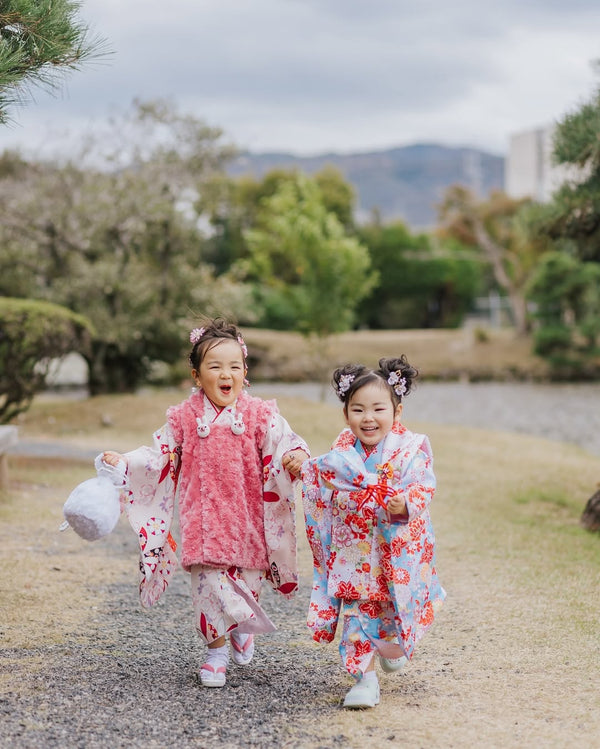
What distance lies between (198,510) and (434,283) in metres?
36.0

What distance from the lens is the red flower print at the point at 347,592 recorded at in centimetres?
351

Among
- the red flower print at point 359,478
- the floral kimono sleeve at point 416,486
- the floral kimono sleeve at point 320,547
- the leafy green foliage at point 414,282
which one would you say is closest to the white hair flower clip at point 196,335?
the floral kimono sleeve at point 320,547

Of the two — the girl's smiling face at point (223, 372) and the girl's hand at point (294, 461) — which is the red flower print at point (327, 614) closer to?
the girl's hand at point (294, 461)

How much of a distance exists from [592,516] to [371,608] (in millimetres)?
4105

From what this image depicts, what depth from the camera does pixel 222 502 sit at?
12.3 ft

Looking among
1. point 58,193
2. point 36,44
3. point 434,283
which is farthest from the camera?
point 434,283

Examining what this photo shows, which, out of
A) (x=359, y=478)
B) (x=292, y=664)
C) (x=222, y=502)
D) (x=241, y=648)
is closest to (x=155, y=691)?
(x=241, y=648)

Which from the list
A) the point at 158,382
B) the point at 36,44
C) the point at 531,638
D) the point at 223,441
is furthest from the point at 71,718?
the point at 158,382

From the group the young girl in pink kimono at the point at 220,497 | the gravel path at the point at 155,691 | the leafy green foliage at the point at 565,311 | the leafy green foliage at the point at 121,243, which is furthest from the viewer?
the leafy green foliage at the point at 565,311

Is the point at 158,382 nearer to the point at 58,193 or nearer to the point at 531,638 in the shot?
the point at 58,193

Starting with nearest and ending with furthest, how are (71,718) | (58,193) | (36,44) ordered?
1. (71,718)
2. (36,44)
3. (58,193)

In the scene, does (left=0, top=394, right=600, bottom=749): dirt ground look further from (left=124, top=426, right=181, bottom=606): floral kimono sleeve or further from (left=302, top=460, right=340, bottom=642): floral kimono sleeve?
(left=124, top=426, right=181, bottom=606): floral kimono sleeve

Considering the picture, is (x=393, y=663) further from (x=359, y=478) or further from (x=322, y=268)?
(x=322, y=268)

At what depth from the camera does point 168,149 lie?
659 inches
